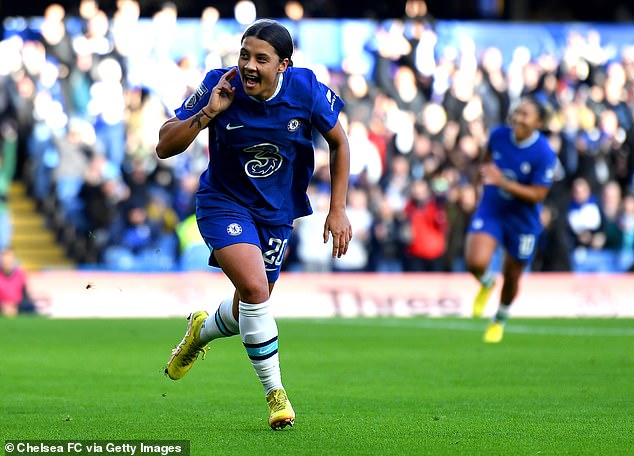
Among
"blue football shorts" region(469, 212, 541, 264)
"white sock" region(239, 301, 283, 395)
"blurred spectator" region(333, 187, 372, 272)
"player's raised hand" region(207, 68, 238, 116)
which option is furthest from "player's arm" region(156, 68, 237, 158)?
"blurred spectator" region(333, 187, 372, 272)

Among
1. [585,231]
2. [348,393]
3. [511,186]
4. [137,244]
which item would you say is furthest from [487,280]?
[585,231]

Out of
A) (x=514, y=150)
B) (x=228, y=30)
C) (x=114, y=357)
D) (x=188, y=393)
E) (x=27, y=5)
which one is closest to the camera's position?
(x=188, y=393)

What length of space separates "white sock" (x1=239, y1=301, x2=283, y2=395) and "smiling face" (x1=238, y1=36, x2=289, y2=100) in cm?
130

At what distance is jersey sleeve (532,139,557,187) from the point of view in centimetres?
1473

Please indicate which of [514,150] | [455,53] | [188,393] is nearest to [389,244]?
[455,53]

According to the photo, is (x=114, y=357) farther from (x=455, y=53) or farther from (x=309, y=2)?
(x=309, y=2)

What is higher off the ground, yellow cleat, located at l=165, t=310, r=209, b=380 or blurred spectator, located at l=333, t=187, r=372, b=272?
yellow cleat, located at l=165, t=310, r=209, b=380

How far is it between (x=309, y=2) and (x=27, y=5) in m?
6.37

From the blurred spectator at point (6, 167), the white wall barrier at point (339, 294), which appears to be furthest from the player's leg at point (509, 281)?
the blurred spectator at point (6, 167)

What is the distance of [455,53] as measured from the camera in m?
27.5

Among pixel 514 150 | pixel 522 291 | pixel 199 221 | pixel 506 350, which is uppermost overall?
pixel 199 221

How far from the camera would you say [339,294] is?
2280 cm

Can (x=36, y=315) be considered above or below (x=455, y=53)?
below

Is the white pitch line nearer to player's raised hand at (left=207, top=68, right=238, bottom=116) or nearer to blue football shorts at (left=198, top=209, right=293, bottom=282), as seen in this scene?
blue football shorts at (left=198, top=209, right=293, bottom=282)
